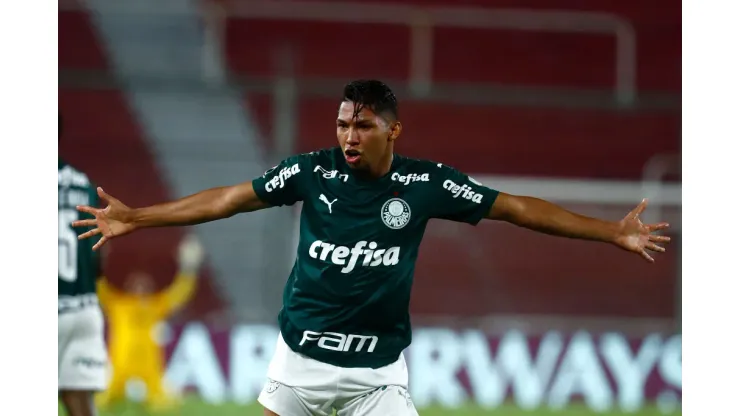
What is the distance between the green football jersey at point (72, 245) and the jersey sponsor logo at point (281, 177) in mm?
1737

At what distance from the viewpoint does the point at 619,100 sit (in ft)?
38.7

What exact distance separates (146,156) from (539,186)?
450cm

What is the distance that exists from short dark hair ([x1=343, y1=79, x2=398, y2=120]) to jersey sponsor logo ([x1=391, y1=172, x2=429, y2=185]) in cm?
25

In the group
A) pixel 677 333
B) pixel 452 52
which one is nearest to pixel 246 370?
pixel 677 333

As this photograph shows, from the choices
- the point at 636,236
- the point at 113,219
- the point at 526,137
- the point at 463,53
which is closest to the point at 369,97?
the point at 113,219

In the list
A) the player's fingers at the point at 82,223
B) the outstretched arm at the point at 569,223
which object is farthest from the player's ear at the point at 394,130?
the player's fingers at the point at 82,223

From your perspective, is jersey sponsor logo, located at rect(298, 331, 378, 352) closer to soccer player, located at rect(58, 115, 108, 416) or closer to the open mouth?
the open mouth

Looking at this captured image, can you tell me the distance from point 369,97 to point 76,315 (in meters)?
2.32

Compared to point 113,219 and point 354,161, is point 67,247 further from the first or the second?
point 354,161

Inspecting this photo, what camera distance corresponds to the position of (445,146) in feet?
47.2

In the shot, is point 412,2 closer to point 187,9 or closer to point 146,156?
point 187,9

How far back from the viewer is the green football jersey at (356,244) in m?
4.39

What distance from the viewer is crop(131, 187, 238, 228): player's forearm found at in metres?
4.43

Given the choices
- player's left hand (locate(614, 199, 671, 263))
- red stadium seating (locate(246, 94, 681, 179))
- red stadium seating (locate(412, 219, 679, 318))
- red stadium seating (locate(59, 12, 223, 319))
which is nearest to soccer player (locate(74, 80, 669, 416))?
player's left hand (locate(614, 199, 671, 263))
